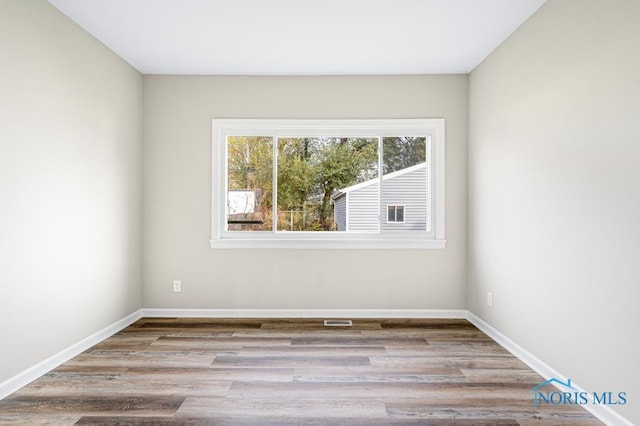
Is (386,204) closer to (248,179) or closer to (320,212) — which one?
(320,212)

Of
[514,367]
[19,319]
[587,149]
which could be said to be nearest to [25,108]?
[19,319]

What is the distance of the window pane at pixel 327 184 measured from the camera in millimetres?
4223

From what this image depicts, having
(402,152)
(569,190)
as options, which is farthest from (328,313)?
(569,190)

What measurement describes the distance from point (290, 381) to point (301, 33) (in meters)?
2.71

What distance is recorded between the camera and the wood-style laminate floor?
7.24ft

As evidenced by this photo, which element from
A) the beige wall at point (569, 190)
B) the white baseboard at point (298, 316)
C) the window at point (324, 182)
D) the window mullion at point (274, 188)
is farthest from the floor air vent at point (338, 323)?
the beige wall at point (569, 190)

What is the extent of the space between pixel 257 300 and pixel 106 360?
1.54 m

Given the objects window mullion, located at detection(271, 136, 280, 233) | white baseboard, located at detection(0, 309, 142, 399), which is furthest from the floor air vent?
white baseboard, located at detection(0, 309, 142, 399)

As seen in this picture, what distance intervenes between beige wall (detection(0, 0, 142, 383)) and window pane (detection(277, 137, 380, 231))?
64.7 inches

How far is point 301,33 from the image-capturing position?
3180mm

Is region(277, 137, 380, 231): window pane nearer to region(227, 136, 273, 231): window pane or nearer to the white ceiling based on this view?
region(227, 136, 273, 231): window pane

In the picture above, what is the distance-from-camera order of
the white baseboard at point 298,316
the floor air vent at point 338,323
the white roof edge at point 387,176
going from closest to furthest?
the white baseboard at point 298,316 → the floor air vent at point 338,323 → the white roof edge at point 387,176

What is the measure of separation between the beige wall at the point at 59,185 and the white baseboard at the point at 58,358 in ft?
0.15

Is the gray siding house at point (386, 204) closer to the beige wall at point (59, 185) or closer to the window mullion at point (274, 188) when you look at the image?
the window mullion at point (274, 188)
